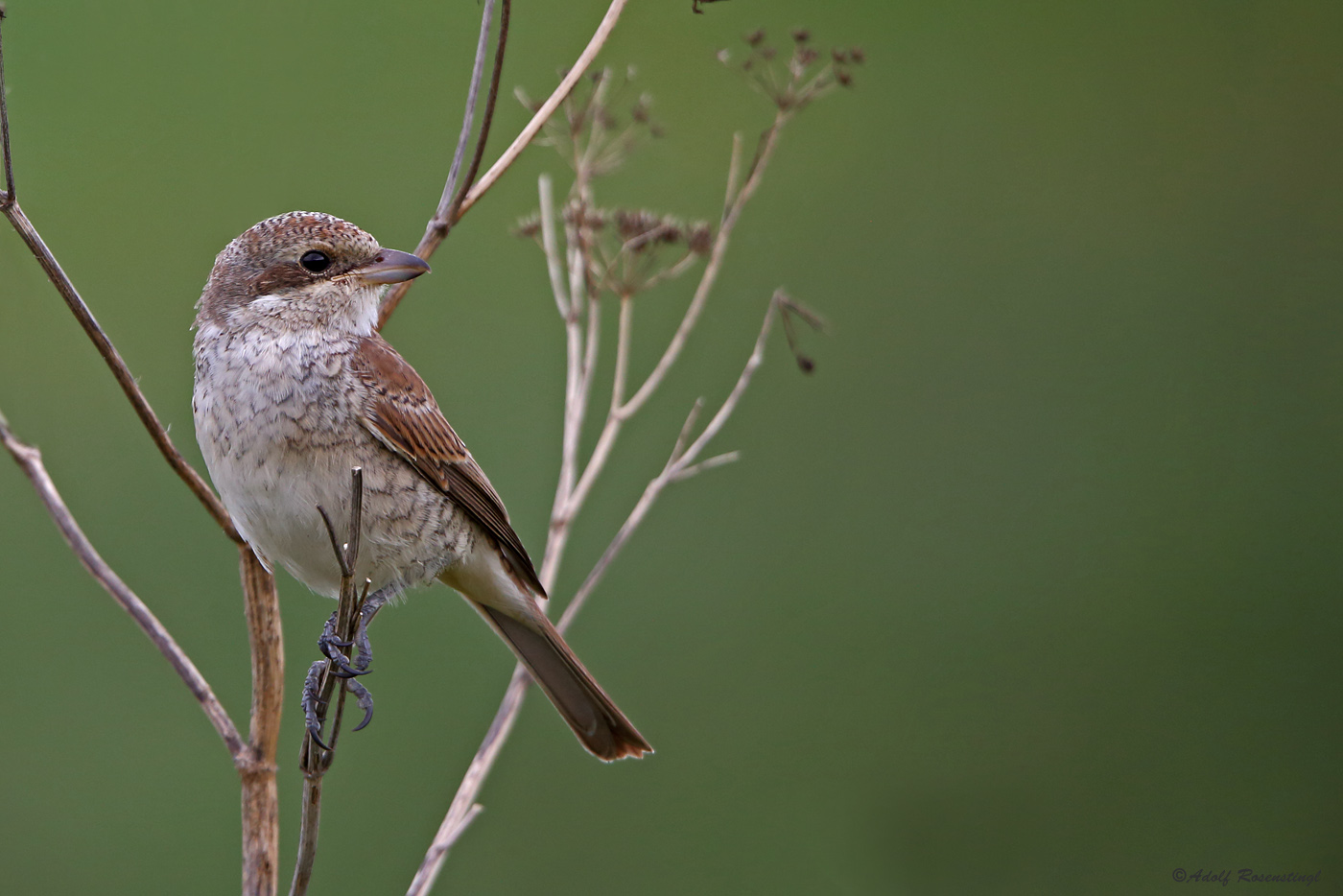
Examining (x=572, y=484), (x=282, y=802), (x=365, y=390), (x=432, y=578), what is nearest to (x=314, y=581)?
(x=432, y=578)

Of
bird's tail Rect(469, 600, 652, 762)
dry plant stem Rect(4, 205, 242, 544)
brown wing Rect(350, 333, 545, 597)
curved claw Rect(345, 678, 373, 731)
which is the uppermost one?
dry plant stem Rect(4, 205, 242, 544)

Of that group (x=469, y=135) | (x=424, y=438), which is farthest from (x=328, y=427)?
(x=469, y=135)

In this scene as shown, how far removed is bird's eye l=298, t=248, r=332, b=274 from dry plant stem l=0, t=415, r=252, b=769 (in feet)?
2.15

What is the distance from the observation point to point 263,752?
1.92 m

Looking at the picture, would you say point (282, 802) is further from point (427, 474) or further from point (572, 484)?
point (572, 484)

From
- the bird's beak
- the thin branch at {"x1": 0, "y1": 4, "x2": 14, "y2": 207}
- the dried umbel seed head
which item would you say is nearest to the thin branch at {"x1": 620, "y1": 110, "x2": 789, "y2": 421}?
the dried umbel seed head

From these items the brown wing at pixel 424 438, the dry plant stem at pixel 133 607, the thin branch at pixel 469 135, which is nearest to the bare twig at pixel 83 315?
the dry plant stem at pixel 133 607

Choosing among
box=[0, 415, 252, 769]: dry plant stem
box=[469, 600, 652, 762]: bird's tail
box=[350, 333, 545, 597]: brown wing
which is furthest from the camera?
box=[469, 600, 652, 762]: bird's tail

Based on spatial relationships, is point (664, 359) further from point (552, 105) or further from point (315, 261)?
point (315, 261)

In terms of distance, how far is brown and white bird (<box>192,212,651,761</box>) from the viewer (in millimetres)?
2266

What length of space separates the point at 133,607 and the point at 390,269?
2.53ft

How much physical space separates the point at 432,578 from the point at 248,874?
2.76 feet

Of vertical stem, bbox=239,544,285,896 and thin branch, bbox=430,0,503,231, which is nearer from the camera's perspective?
vertical stem, bbox=239,544,285,896

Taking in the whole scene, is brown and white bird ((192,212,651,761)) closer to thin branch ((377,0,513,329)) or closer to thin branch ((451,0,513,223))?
thin branch ((377,0,513,329))
